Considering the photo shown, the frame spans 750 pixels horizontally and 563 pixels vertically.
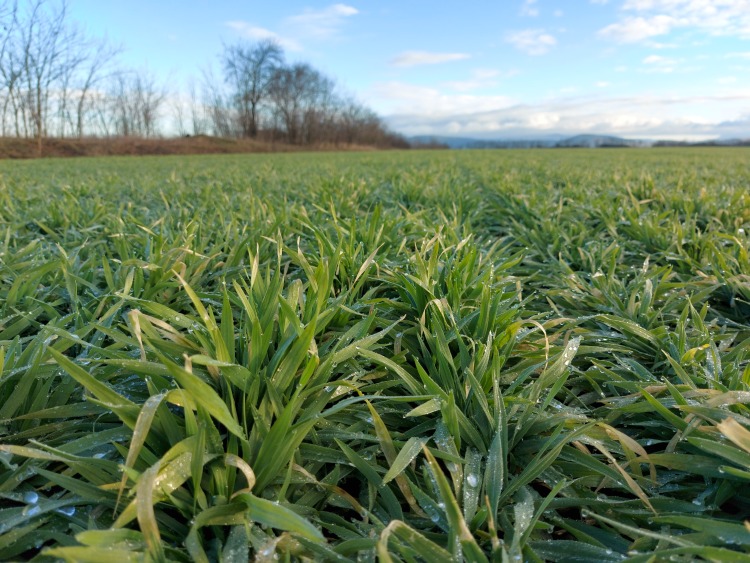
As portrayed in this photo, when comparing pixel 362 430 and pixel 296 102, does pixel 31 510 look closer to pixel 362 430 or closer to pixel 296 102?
pixel 362 430

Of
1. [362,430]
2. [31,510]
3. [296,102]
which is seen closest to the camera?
[31,510]

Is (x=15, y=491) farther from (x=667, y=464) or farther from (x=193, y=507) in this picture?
(x=667, y=464)

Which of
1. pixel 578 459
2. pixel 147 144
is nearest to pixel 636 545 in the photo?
pixel 578 459

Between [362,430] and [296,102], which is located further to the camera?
[296,102]

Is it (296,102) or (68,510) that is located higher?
(296,102)

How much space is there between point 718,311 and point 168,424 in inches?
81.7

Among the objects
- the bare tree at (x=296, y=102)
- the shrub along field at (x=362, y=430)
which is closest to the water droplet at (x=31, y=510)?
the shrub along field at (x=362, y=430)

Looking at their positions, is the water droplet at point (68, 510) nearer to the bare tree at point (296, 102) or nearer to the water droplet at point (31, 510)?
the water droplet at point (31, 510)

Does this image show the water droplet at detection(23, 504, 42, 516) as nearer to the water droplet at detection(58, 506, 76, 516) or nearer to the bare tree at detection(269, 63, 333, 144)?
the water droplet at detection(58, 506, 76, 516)

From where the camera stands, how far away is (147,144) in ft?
89.3

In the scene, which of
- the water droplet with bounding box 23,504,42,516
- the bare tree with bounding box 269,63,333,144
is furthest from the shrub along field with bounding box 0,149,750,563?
the bare tree with bounding box 269,63,333,144

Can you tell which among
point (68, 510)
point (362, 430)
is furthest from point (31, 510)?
point (362, 430)

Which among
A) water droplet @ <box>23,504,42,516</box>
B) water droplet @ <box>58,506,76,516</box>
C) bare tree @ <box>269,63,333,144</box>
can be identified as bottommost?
water droplet @ <box>58,506,76,516</box>

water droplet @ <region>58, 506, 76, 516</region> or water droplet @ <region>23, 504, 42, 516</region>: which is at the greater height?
water droplet @ <region>23, 504, 42, 516</region>
